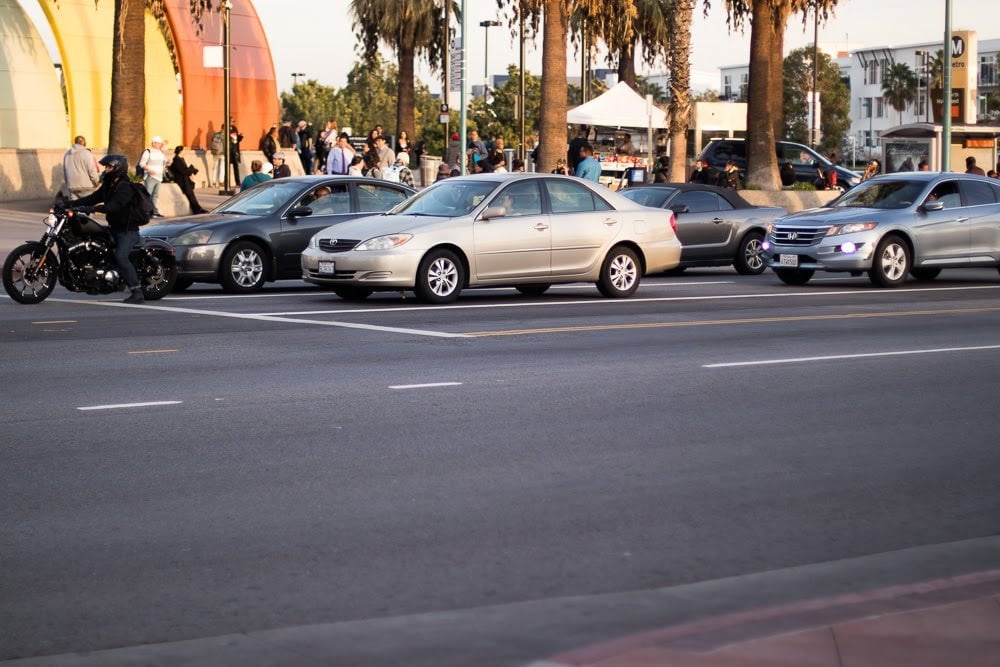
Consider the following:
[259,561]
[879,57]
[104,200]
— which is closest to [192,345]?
[104,200]

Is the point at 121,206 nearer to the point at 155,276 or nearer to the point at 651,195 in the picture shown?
the point at 155,276

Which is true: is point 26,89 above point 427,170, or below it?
above

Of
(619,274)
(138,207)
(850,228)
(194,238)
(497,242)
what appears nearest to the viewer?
(138,207)

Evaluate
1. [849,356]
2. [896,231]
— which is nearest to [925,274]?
[896,231]

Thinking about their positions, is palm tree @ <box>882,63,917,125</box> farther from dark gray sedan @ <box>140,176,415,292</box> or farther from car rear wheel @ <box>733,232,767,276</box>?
dark gray sedan @ <box>140,176,415,292</box>

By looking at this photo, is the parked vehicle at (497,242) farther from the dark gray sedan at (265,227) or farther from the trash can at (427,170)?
the trash can at (427,170)

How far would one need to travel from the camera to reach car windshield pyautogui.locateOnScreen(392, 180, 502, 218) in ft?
58.5

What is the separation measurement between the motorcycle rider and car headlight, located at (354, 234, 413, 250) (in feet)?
8.83

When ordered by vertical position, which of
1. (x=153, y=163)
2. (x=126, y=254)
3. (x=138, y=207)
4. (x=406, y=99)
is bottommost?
(x=126, y=254)

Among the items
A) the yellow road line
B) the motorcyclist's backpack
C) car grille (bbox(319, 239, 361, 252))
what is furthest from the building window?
the motorcyclist's backpack

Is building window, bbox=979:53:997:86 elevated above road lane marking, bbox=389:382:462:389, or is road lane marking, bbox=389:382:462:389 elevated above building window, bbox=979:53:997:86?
building window, bbox=979:53:997:86

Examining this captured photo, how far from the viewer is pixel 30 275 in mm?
17016

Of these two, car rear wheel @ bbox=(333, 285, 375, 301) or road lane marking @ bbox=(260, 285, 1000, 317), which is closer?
road lane marking @ bbox=(260, 285, 1000, 317)

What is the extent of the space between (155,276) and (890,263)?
1032 cm
